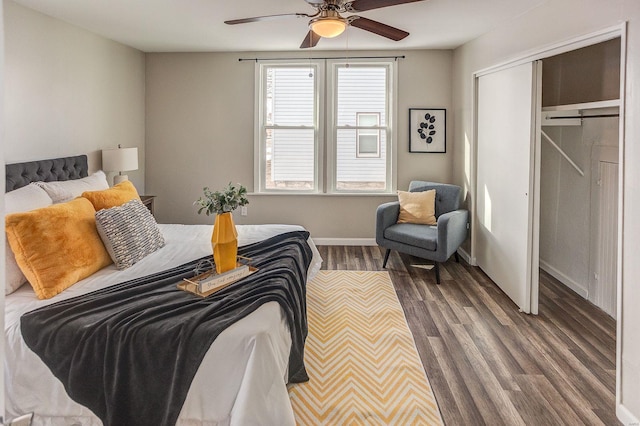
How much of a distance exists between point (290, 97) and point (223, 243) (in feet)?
11.3

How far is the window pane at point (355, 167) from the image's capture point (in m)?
5.46

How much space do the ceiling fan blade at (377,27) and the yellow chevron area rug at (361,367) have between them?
7.24ft

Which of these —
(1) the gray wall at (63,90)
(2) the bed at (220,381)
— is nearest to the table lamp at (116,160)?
(1) the gray wall at (63,90)

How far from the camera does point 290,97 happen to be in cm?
543

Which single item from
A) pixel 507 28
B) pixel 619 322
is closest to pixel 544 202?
pixel 507 28

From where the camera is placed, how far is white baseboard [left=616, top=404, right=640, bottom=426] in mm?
2021

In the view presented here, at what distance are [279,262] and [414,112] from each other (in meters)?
3.40

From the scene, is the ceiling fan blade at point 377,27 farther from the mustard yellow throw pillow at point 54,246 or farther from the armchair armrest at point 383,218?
the mustard yellow throw pillow at point 54,246

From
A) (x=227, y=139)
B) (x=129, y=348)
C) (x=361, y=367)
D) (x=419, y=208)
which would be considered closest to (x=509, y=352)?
(x=361, y=367)

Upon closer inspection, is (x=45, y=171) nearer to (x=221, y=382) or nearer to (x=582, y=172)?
(x=221, y=382)

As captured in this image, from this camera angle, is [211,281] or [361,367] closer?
[211,281]

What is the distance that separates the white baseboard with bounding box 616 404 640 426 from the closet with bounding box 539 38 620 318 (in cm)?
145

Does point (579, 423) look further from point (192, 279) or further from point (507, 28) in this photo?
point (507, 28)

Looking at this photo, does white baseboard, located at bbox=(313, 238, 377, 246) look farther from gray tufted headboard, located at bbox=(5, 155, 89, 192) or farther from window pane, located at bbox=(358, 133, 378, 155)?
gray tufted headboard, located at bbox=(5, 155, 89, 192)
